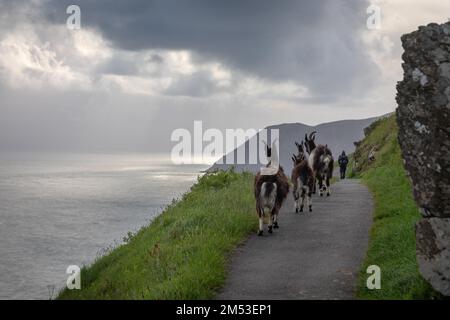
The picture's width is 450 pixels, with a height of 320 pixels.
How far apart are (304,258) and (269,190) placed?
251 centimetres

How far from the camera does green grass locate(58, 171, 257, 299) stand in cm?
1107

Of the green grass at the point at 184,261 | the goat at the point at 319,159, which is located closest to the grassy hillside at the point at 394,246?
the goat at the point at 319,159

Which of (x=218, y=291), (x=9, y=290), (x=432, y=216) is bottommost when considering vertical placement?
(x=9, y=290)

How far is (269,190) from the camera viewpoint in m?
15.1

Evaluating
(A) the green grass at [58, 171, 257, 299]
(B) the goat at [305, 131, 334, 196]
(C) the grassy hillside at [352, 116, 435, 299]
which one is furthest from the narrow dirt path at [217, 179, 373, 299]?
(B) the goat at [305, 131, 334, 196]

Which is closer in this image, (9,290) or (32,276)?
(9,290)

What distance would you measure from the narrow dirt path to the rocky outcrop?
1891 millimetres

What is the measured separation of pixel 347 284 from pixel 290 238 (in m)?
4.05

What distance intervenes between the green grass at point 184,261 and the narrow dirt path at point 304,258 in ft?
1.60

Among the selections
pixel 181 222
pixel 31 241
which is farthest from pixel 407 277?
pixel 31 241
